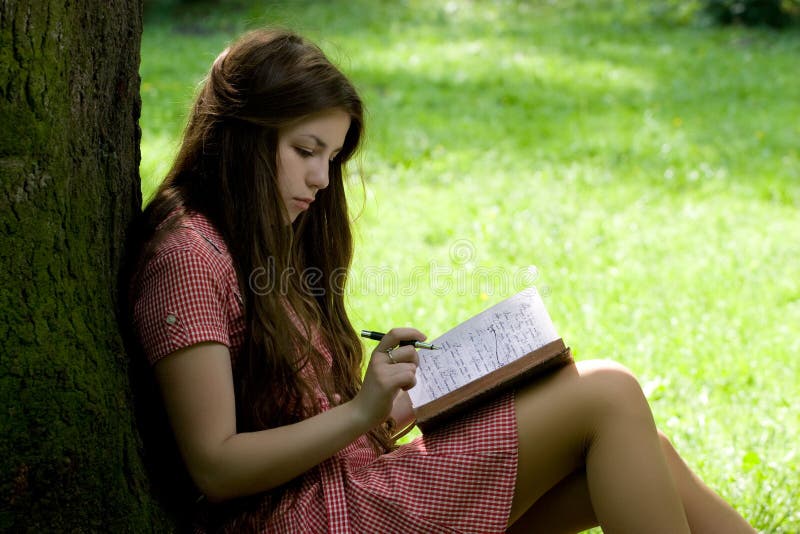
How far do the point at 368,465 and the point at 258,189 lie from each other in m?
0.59

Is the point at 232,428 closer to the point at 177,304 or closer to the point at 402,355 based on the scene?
the point at 177,304

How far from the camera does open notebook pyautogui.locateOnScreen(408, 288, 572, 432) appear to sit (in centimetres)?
192

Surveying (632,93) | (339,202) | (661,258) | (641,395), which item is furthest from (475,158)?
(641,395)

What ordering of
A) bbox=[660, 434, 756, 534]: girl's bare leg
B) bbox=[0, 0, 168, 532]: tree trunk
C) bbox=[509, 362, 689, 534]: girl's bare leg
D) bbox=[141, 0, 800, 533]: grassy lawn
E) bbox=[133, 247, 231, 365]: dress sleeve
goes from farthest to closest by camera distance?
bbox=[141, 0, 800, 533]: grassy lawn < bbox=[660, 434, 756, 534]: girl's bare leg < bbox=[509, 362, 689, 534]: girl's bare leg < bbox=[133, 247, 231, 365]: dress sleeve < bbox=[0, 0, 168, 532]: tree trunk

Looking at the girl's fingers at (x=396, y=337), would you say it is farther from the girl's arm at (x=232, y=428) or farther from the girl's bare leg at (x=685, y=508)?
the girl's bare leg at (x=685, y=508)

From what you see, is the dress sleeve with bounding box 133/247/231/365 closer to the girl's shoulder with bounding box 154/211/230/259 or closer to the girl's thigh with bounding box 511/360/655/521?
the girl's shoulder with bounding box 154/211/230/259

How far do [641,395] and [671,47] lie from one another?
24.6 feet

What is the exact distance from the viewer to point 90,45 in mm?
1703

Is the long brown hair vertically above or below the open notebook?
above

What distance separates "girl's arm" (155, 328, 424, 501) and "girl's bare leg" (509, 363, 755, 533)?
48 cm

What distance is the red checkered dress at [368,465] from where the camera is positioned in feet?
5.81

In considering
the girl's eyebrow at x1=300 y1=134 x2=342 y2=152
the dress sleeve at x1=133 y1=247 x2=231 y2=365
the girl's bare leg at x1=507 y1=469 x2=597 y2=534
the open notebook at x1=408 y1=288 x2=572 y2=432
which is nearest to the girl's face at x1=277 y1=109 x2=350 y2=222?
the girl's eyebrow at x1=300 y1=134 x2=342 y2=152

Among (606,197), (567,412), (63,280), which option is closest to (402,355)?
(567,412)

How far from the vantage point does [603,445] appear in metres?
1.90
